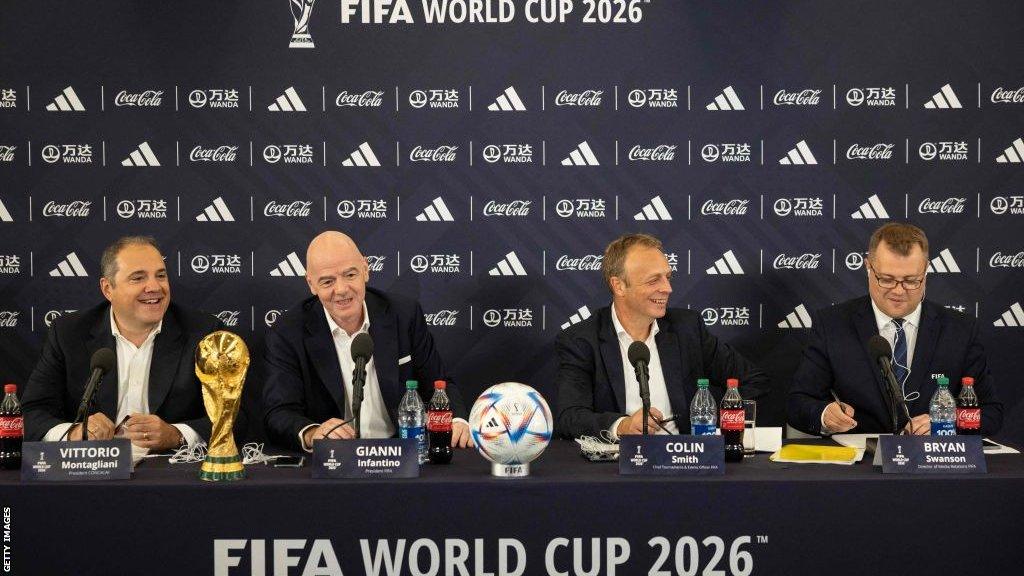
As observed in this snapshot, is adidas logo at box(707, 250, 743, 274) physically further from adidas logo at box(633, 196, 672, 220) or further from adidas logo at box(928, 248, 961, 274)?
adidas logo at box(928, 248, 961, 274)

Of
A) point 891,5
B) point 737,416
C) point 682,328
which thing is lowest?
point 737,416

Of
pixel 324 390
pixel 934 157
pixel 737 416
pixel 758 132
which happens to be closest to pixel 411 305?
pixel 324 390

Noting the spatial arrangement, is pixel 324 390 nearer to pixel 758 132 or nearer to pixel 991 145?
pixel 758 132

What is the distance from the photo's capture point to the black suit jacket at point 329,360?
3637 millimetres

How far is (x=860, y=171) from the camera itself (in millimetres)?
4547

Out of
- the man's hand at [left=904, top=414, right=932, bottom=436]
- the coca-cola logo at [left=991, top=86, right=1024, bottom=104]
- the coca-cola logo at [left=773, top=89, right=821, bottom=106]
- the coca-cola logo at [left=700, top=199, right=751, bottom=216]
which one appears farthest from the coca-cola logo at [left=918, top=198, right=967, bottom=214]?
the man's hand at [left=904, top=414, right=932, bottom=436]

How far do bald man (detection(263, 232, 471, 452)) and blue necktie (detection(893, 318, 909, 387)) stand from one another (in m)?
1.59

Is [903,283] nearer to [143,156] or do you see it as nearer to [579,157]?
[579,157]

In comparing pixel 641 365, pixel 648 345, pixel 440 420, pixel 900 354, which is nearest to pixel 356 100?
pixel 648 345

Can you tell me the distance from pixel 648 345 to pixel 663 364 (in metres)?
0.09

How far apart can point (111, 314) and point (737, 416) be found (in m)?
2.34

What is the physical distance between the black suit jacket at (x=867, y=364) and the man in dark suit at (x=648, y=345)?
0.65ft

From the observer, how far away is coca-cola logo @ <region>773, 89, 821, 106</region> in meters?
4.54

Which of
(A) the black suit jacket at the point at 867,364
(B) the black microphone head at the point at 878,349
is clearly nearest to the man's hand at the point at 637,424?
(B) the black microphone head at the point at 878,349
